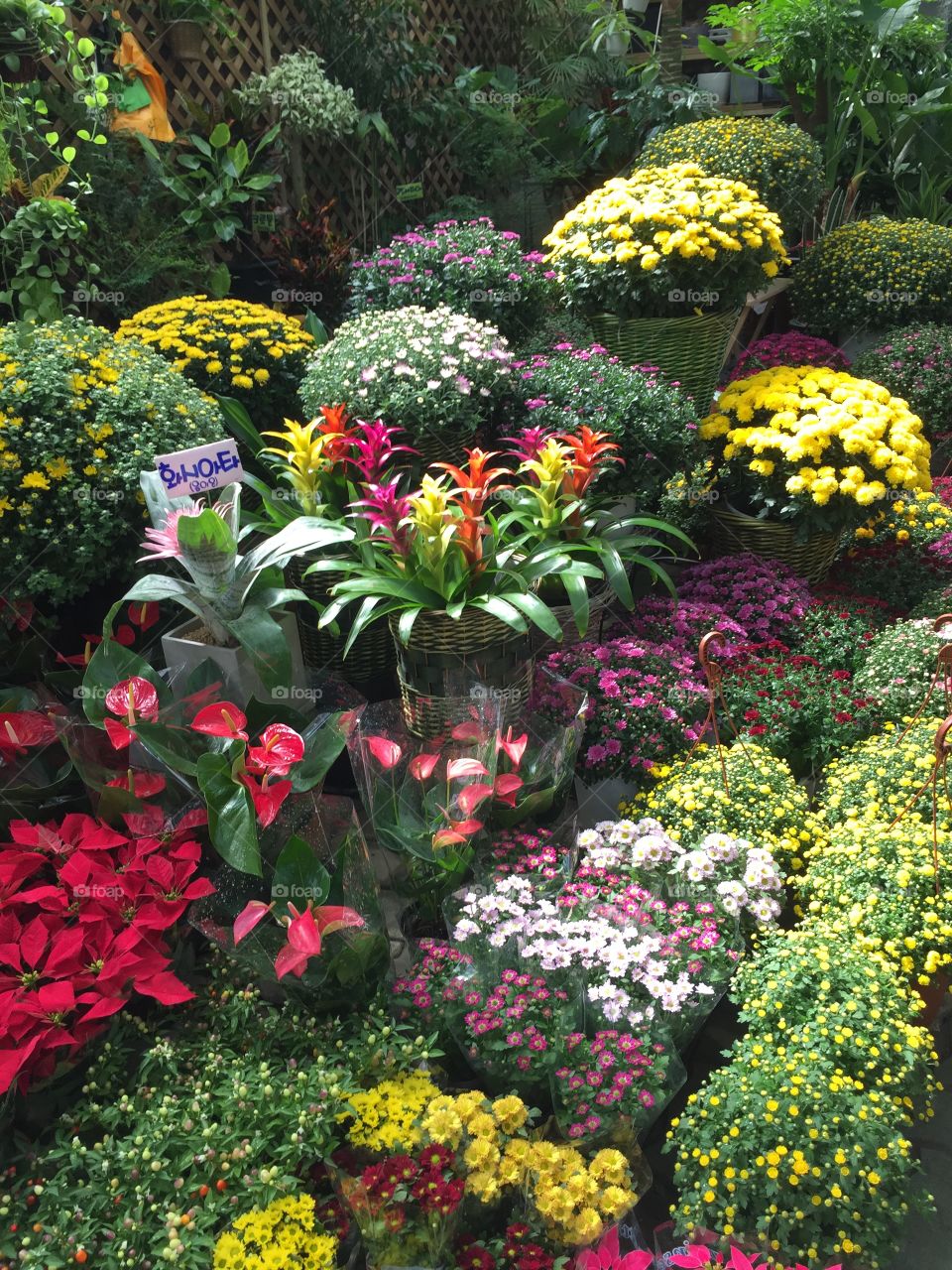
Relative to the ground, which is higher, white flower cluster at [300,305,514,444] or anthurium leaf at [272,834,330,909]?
white flower cluster at [300,305,514,444]

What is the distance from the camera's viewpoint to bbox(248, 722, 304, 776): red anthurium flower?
5.78 ft

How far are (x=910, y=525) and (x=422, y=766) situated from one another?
Answer: 7.91ft

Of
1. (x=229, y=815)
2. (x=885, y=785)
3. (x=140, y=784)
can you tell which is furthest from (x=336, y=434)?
(x=885, y=785)

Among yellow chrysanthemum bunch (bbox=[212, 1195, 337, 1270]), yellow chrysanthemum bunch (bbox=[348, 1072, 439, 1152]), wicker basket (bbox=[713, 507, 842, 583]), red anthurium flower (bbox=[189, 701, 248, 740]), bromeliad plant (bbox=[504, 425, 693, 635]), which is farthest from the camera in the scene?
wicker basket (bbox=[713, 507, 842, 583])

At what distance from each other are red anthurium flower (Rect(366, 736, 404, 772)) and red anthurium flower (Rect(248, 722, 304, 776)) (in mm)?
196

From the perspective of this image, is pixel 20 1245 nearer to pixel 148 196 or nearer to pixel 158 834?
pixel 158 834

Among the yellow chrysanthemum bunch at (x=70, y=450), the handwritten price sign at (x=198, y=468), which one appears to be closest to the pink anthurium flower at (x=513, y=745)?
the handwritten price sign at (x=198, y=468)

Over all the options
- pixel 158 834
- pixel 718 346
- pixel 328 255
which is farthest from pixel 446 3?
pixel 158 834

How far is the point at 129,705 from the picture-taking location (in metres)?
1.96

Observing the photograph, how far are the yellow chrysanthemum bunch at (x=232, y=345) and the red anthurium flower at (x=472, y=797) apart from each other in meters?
1.97

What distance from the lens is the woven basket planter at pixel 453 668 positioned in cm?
232

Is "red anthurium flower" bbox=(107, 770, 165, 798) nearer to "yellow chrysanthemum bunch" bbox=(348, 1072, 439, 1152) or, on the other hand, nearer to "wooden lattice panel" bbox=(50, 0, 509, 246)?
"yellow chrysanthemum bunch" bbox=(348, 1072, 439, 1152)

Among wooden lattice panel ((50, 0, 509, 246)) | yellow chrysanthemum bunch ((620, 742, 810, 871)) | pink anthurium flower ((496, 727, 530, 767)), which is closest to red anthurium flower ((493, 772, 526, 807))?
pink anthurium flower ((496, 727, 530, 767))

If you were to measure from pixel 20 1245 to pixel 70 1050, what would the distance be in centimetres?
33
